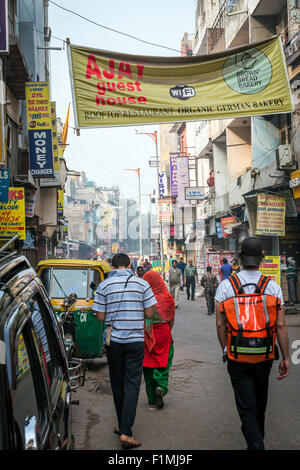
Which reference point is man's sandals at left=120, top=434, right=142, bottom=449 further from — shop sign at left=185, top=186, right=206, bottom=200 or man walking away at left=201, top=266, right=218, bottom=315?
shop sign at left=185, top=186, right=206, bottom=200

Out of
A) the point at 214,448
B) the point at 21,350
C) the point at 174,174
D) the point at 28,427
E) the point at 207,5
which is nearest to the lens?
the point at 28,427

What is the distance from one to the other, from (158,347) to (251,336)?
9.23 feet

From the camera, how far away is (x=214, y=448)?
201 inches

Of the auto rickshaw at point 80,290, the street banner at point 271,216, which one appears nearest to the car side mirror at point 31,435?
the auto rickshaw at point 80,290

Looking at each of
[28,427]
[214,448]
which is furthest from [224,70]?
[28,427]

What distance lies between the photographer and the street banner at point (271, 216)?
17.2 m

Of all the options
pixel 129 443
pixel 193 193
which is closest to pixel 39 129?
pixel 129 443

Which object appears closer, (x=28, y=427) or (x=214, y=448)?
(x=28, y=427)

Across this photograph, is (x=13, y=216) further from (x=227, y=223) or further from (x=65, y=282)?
(x=227, y=223)

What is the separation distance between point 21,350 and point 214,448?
3444mm

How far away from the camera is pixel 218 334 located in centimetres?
452

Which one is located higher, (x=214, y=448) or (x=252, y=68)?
(x=252, y=68)
